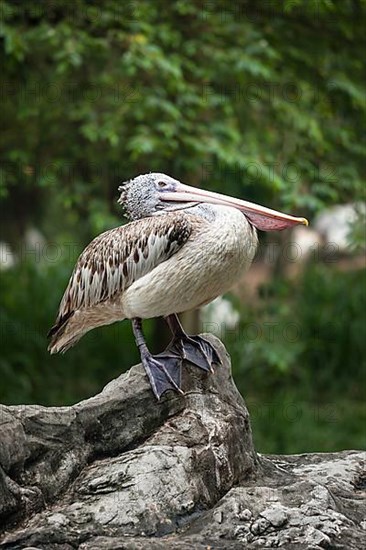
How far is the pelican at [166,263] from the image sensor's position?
352 centimetres

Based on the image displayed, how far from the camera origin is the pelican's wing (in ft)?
11.8

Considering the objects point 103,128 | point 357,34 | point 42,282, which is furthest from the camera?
point 42,282

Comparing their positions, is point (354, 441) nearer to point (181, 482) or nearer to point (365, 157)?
point (365, 157)

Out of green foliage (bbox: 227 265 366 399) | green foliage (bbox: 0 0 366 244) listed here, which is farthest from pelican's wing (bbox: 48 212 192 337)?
green foliage (bbox: 227 265 366 399)

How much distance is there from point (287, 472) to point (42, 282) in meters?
5.50

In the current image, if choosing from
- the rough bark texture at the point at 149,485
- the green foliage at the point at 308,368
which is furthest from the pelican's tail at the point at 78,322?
the green foliage at the point at 308,368

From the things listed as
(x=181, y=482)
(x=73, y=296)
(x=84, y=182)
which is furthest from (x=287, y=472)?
(x=84, y=182)

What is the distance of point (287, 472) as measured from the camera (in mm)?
3725

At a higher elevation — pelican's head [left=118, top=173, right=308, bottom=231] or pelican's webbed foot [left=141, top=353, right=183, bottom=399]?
pelican's head [left=118, top=173, right=308, bottom=231]

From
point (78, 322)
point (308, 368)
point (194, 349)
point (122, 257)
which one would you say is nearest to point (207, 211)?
point (122, 257)

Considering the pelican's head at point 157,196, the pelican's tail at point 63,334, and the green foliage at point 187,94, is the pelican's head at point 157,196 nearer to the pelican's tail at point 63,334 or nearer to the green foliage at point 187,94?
the pelican's tail at point 63,334

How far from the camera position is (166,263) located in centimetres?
358

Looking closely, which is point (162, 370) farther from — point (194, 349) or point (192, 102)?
point (192, 102)

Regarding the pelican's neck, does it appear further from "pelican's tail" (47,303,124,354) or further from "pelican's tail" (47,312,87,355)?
"pelican's tail" (47,312,87,355)
